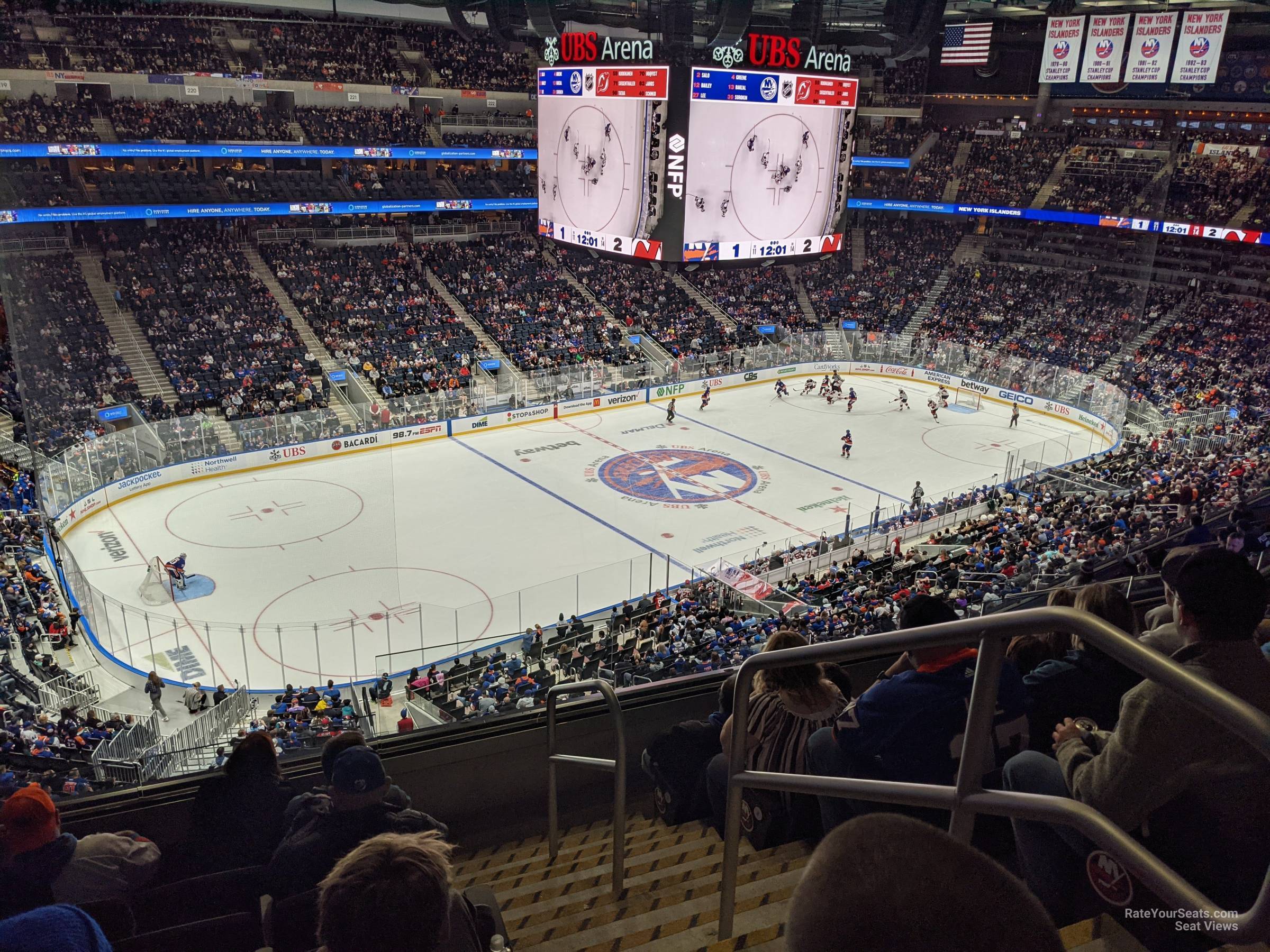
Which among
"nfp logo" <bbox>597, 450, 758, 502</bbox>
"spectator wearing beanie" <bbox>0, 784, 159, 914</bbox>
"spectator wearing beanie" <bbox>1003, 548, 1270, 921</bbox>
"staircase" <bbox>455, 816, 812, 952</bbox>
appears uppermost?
"spectator wearing beanie" <bbox>1003, 548, 1270, 921</bbox>

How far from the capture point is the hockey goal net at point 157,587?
1975 cm

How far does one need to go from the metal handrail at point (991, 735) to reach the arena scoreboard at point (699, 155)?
1720 cm

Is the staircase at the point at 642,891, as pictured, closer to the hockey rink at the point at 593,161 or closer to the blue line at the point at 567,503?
the blue line at the point at 567,503

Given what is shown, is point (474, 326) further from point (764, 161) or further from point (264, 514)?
point (764, 161)

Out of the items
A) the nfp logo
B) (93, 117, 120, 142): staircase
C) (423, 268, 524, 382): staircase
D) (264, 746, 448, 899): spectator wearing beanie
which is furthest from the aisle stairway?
(93, 117, 120, 142): staircase

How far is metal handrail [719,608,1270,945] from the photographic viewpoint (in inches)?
58.1

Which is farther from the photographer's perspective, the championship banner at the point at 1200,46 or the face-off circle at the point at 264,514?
the championship banner at the point at 1200,46

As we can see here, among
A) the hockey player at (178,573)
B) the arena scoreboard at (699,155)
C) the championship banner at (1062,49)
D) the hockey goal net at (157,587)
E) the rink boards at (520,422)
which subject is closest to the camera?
the arena scoreboard at (699,155)

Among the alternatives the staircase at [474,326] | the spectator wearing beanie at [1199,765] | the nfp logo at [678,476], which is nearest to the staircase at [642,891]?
the spectator wearing beanie at [1199,765]

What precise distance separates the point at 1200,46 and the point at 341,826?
133 feet

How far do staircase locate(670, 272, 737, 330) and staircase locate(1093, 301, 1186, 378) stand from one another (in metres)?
14.7

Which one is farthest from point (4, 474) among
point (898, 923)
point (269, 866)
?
point (898, 923)

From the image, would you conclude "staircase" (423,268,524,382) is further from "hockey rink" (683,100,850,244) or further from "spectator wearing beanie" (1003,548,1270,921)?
"spectator wearing beanie" (1003,548,1270,921)

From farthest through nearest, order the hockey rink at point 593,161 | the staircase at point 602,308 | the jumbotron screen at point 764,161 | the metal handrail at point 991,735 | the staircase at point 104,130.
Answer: the staircase at point 602,308, the staircase at point 104,130, the hockey rink at point 593,161, the jumbotron screen at point 764,161, the metal handrail at point 991,735
